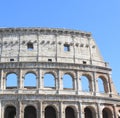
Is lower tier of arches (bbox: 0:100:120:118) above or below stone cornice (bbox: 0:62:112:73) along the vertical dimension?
below

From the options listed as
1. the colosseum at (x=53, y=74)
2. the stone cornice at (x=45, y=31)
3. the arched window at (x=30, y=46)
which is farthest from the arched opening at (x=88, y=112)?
the arched window at (x=30, y=46)

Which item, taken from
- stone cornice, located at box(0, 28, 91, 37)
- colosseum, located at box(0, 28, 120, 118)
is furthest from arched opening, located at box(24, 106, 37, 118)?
stone cornice, located at box(0, 28, 91, 37)

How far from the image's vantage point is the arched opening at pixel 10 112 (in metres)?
37.8

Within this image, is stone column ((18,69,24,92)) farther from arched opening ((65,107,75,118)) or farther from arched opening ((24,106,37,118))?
arched opening ((65,107,75,118))

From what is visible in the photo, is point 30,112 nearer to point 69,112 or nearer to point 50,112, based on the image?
point 50,112

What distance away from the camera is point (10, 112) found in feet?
126

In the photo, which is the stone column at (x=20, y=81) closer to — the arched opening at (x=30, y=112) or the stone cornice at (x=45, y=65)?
the stone cornice at (x=45, y=65)

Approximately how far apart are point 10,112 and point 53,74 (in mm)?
6496

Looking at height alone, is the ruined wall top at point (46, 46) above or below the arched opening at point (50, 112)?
above

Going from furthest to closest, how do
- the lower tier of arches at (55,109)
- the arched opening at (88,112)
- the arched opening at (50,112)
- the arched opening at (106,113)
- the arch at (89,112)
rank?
the arched opening at (106,113), the arched opening at (88,112), the arch at (89,112), the arched opening at (50,112), the lower tier of arches at (55,109)

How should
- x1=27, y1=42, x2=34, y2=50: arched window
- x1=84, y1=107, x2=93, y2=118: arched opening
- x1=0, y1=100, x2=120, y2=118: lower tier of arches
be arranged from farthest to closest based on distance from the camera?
x1=27, y1=42, x2=34, y2=50: arched window → x1=84, y1=107, x2=93, y2=118: arched opening → x1=0, y1=100, x2=120, y2=118: lower tier of arches

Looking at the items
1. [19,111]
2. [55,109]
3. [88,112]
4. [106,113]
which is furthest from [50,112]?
[106,113]

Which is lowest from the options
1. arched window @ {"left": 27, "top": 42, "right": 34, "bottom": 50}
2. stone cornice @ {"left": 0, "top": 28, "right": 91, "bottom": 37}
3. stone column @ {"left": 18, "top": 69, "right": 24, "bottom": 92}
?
stone column @ {"left": 18, "top": 69, "right": 24, "bottom": 92}

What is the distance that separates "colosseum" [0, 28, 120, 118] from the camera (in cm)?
3662
